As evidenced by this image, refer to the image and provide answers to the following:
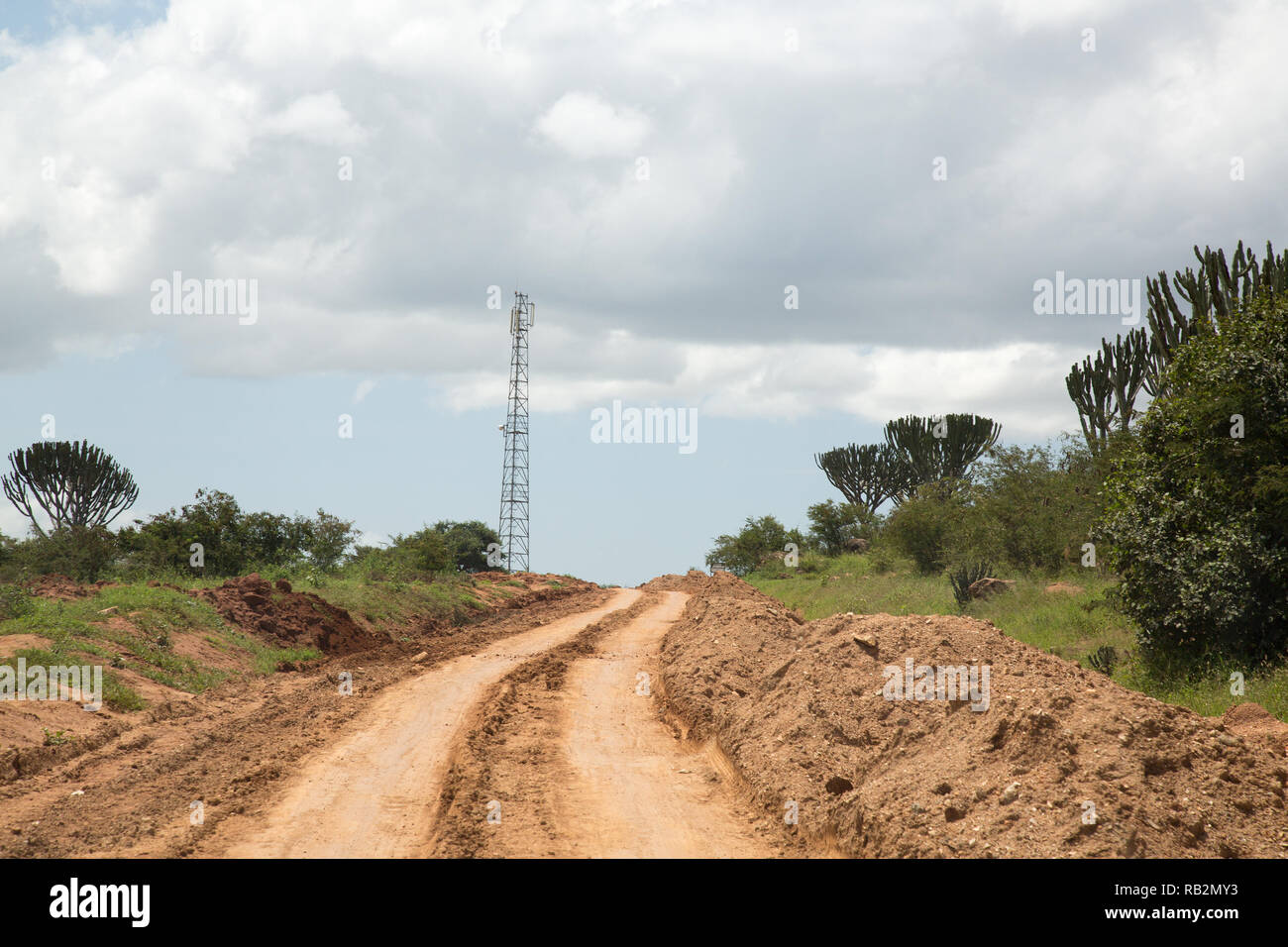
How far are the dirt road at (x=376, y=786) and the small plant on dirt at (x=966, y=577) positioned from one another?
13.7 metres

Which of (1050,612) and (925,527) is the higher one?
(925,527)

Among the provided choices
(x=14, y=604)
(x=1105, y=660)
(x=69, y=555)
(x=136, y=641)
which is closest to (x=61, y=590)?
(x=14, y=604)

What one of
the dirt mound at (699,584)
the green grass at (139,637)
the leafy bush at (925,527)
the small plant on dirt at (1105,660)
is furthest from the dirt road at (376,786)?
the leafy bush at (925,527)

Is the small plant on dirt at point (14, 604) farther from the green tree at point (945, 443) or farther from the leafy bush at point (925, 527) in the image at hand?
the green tree at point (945, 443)

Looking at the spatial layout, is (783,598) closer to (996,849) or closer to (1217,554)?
(1217,554)

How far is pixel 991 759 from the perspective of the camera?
24.7 ft

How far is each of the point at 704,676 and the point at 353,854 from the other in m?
8.08

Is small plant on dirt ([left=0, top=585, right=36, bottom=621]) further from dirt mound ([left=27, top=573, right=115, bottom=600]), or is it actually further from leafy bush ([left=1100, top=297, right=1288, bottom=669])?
leafy bush ([left=1100, top=297, right=1288, bottom=669])

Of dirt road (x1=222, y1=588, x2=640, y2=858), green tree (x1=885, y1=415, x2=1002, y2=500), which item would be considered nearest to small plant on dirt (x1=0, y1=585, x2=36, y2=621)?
dirt road (x1=222, y1=588, x2=640, y2=858)

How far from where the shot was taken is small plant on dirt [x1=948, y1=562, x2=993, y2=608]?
79.6ft

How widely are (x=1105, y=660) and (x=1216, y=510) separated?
10.0 feet

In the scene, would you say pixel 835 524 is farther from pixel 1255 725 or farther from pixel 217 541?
pixel 1255 725

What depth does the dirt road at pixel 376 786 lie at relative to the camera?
742 cm

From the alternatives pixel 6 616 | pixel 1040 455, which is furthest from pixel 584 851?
pixel 1040 455
